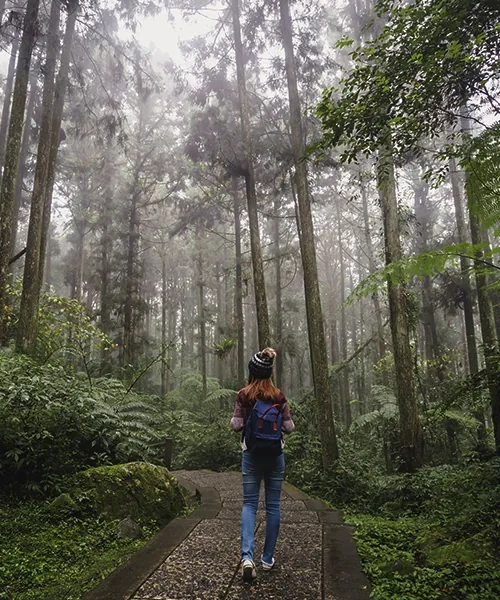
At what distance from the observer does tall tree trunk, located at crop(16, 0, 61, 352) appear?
29.3ft

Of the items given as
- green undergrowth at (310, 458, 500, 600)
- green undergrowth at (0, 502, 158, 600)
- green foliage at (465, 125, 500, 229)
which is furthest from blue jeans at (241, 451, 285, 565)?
green foliage at (465, 125, 500, 229)

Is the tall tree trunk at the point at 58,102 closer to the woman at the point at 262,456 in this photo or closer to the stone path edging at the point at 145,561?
the stone path edging at the point at 145,561

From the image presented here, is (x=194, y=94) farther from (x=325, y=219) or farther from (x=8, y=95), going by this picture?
(x=325, y=219)

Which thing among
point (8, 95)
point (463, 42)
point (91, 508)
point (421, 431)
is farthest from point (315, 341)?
point (8, 95)

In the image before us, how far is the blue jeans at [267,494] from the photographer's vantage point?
352 cm

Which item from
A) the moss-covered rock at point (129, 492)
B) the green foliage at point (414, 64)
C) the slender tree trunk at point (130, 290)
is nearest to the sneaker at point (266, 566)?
the moss-covered rock at point (129, 492)

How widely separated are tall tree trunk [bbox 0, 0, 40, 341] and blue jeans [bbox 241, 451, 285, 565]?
652 cm

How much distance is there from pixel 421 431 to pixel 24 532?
7.03 m

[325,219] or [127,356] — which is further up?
[325,219]

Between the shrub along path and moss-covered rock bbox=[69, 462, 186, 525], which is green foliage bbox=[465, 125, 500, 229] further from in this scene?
moss-covered rock bbox=[69, 462, 186, 525]

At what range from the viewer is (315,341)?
30.1 feet

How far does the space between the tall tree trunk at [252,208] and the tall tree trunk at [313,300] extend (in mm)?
1391

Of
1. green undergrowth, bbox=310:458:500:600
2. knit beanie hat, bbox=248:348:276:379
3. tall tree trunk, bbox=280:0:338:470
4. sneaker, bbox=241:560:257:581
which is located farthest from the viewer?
tall tree trunk, bbox=280:0:338:470

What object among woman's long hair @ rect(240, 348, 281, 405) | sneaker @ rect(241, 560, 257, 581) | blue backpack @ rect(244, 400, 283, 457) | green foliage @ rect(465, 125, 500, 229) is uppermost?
green foliage @ rect(465, 125, 500, 229)
